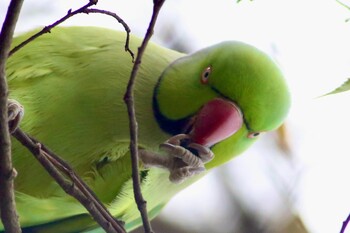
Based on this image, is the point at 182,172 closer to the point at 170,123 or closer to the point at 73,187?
the point at 170,123

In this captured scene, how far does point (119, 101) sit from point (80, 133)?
0.09 meters

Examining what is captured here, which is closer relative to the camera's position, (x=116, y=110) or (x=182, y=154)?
(x=182, y=154)

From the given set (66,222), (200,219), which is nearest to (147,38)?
(66,222)

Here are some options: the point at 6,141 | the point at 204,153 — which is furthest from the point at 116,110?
the point at 6,141

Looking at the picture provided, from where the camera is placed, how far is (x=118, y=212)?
1.20 m

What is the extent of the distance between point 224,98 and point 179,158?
7.6 inches

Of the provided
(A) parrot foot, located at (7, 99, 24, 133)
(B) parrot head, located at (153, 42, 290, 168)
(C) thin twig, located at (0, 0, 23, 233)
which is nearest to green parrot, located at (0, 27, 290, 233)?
(B) parrot head, located at (153, 42, 290, 168)

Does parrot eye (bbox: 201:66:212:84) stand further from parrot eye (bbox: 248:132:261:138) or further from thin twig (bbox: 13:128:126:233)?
thin twig (bbox: 13:128:126:233)

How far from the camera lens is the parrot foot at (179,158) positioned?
40.3 inches

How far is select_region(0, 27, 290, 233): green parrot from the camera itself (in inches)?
45.7

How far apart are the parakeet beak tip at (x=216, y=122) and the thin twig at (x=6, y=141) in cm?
50

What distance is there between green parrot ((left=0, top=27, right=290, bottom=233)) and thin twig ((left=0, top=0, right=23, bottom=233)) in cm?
45

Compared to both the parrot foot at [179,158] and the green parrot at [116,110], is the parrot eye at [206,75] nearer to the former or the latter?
the green parrot at [116,110]

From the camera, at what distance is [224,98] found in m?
1.18
